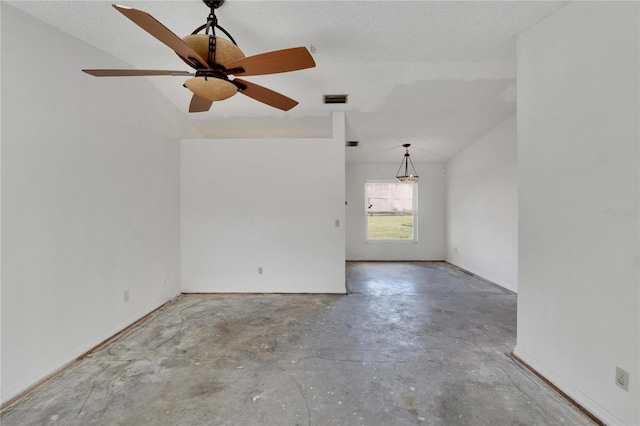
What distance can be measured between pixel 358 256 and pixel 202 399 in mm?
5236

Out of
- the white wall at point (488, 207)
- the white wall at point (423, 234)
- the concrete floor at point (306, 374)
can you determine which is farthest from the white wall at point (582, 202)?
the white wall at point (423, 234)

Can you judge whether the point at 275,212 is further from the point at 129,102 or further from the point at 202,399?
the point at 202,399

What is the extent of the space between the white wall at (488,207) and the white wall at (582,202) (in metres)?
2.37

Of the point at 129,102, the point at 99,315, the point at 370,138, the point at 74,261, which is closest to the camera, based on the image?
the point at 74,261

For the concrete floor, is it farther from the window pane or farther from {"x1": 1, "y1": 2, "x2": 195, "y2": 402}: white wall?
the window pane

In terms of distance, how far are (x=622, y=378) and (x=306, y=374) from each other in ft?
6.49

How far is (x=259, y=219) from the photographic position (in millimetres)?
4016

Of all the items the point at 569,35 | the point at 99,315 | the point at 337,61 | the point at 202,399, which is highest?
the point at 337,61

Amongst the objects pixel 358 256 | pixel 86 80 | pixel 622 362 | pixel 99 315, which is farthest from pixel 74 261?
pixel 358 256

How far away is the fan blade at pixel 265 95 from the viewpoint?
6.32ft

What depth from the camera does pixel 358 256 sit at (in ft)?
21.9

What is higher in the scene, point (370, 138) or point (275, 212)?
point (370, 138)

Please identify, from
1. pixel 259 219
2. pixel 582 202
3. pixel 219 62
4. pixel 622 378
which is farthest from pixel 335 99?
pixel 622 378

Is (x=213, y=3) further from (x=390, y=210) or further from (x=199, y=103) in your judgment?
(x=390, y=210)
